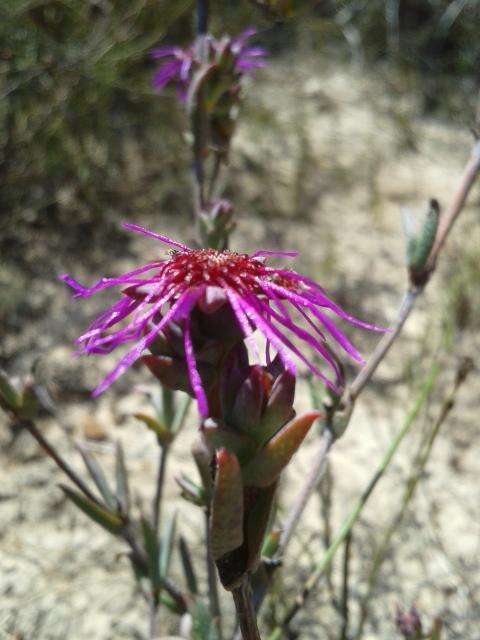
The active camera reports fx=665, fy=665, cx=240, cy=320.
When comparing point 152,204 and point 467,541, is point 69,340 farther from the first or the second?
point 467,541

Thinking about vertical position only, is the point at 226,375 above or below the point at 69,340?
above

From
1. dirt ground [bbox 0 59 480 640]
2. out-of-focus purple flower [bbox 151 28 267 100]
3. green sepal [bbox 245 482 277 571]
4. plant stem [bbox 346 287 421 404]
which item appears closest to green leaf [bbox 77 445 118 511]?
dirt ground [bbox 0 59 480 640]

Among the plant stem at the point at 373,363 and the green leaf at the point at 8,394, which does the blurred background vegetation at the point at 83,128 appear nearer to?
the green leaf at the point at 8,394

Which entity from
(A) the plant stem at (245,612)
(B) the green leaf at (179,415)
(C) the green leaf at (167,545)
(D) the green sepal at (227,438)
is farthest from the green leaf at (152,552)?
(D) the green sepal at (227,438)

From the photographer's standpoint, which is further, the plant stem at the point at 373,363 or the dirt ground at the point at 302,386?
the dirt ground at the point at 302,386

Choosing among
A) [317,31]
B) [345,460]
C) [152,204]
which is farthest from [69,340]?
[317,31]

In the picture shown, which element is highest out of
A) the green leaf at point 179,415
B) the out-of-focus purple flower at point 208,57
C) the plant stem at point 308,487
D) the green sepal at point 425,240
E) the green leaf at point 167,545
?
the out-of-focus purple flower at point 208,57

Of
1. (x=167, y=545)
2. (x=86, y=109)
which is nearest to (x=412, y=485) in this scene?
(x=167, y=545)
